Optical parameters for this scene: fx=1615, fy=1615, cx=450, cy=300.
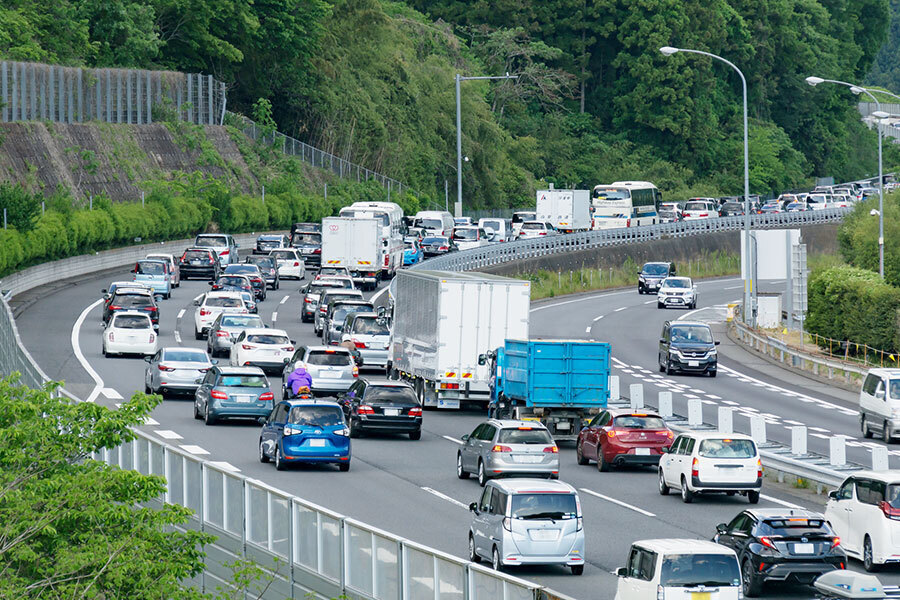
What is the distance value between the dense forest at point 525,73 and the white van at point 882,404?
190ft

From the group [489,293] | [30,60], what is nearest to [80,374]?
[489,293]

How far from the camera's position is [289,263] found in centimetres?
7494

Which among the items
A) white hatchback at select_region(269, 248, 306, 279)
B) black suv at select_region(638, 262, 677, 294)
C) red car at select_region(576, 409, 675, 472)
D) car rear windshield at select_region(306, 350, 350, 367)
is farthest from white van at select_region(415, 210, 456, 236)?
red car at select_region(576, 409, 675, 472)

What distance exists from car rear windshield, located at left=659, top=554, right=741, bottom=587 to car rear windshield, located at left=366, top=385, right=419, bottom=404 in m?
17.4

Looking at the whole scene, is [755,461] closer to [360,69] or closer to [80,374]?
[80,374]

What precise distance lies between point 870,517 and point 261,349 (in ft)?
81.1

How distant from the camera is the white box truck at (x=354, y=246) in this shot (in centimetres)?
6894

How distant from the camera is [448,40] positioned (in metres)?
127

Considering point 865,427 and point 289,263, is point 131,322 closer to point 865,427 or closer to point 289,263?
point 865,427

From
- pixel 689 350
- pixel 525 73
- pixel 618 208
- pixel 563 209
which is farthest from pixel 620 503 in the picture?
pixel 525 73

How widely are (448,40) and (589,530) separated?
10387cm

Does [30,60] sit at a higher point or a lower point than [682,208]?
higher

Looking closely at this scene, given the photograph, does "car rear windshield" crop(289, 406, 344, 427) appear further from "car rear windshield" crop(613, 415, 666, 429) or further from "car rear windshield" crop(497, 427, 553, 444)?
"car rear windshield" crop(613, 415, 666, 429)

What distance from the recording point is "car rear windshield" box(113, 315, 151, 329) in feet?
158
